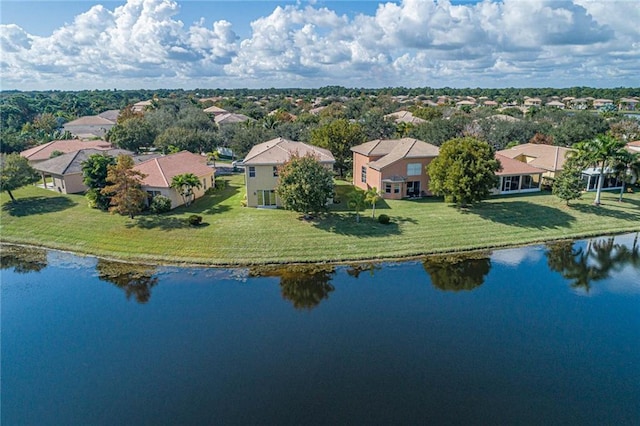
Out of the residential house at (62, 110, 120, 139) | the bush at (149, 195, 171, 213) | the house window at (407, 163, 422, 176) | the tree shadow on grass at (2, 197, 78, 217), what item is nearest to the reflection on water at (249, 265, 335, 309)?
the bush at (149, 195, 171, 213)

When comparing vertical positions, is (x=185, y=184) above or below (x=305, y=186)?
below

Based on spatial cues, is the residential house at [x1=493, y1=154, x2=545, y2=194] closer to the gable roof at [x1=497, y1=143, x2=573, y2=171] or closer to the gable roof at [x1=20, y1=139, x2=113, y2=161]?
the gable roof at [x1=497, y1=143, x2=573, y2=171]

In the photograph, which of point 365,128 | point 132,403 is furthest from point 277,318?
point 365,128

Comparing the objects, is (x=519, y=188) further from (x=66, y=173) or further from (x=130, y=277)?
(x=66, y=173)

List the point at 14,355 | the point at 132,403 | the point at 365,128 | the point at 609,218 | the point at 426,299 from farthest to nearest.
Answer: the point at 365,128
the point at 609,218
the point at 426,299
the point at 14,355
the point at 132,403

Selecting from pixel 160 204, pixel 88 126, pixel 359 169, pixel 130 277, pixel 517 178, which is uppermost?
pixel 88 126

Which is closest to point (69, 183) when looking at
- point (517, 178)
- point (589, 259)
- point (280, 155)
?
point (280, 155)

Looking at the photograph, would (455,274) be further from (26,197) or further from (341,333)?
(26,197)
